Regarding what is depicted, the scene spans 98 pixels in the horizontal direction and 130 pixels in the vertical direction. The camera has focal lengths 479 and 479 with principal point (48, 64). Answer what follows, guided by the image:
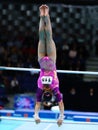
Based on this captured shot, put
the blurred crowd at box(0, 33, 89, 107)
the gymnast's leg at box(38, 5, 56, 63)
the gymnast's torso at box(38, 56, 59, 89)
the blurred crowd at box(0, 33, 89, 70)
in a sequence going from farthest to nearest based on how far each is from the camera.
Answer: the blurred crowd at box(0, 33, 89, 70) < the blurred crowd at box(0, 33, 89, 107) < the gymnast's torso at box(38, 56, 59, 89) < the gymnast's leg at box(38, 5, 56, 63)

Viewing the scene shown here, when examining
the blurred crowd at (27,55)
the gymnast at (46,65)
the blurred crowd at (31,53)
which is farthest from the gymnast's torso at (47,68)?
the blurred crowd at (31,53)

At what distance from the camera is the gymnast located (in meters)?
7.67

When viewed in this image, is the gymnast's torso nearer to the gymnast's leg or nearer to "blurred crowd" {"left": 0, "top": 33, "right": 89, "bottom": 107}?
the gymnast's leg

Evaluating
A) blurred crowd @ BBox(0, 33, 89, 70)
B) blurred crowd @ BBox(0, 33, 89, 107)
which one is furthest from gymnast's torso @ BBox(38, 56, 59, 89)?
blurred crowd @ BBox(0, 33, 89, 70)

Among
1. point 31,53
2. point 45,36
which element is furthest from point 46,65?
point 31,53

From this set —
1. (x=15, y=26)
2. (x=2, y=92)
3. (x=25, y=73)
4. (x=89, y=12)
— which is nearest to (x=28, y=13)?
(x=15, y=26)

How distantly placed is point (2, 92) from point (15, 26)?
12.4ft

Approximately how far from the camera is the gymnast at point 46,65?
767 centimetres

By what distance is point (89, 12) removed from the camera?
14.7 metres

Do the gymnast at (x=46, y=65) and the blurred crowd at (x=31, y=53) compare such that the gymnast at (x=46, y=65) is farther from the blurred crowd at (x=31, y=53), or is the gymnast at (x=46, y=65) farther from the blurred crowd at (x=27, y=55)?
the blurred crowd at (x=31, y=53)

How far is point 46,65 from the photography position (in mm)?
7848

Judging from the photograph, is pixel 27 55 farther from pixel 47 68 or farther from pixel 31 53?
pixel 47 68

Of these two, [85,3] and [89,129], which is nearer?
[89,129]

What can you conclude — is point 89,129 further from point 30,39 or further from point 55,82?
point 30,39
